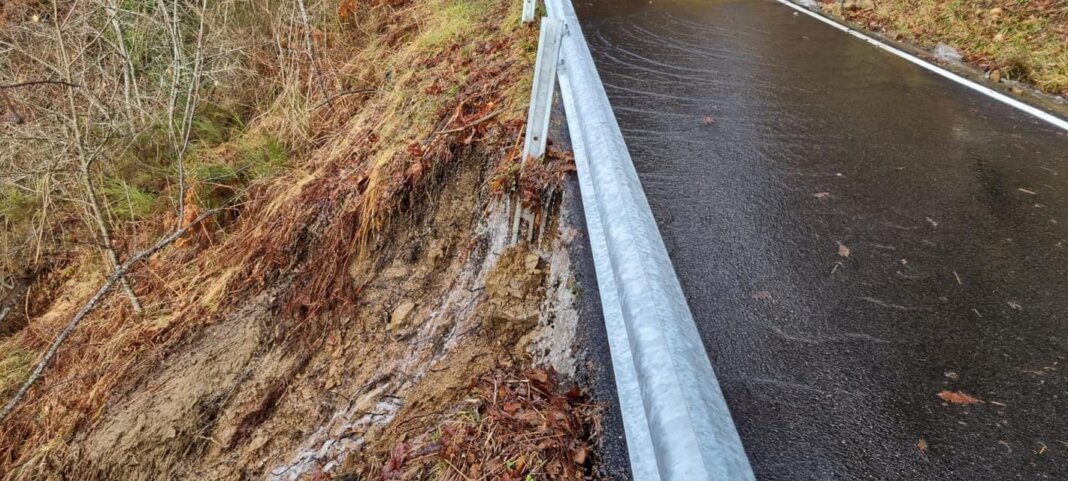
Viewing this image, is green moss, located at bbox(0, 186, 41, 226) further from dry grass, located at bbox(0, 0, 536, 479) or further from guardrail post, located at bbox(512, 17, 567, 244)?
guardrail post, located at bbox(512, 17, 567, 244)

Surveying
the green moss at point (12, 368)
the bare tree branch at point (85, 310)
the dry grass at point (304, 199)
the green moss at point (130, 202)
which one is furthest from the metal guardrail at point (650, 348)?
the green moss at point (130, 202)

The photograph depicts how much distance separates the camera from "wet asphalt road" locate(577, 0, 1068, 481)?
2.21 m

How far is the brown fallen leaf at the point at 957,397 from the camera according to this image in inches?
92.5

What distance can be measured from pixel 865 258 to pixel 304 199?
4.73 m

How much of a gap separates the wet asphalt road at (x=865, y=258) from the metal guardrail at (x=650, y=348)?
777 mm

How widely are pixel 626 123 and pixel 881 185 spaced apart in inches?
75.6

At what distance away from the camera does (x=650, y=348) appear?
131cm

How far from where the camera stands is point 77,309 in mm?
6809

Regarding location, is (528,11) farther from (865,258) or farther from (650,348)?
(650,348)

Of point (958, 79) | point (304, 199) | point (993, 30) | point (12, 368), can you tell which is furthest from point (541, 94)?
point (993, 30)

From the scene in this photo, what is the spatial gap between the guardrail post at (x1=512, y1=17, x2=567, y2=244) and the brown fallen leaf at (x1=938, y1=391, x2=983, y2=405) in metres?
2.13

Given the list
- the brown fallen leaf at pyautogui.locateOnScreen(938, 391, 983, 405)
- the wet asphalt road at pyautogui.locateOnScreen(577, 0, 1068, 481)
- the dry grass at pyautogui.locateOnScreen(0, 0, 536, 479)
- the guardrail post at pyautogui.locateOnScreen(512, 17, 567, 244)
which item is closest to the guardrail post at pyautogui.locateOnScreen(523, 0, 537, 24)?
the dry grass at pyautogui.locateOnScreen(0, 0, 536, 479)

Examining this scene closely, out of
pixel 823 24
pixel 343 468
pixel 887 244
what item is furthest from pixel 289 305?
pixel 823 24

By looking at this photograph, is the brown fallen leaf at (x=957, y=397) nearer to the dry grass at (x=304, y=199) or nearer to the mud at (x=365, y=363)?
the mud at (x=365, y=363)
